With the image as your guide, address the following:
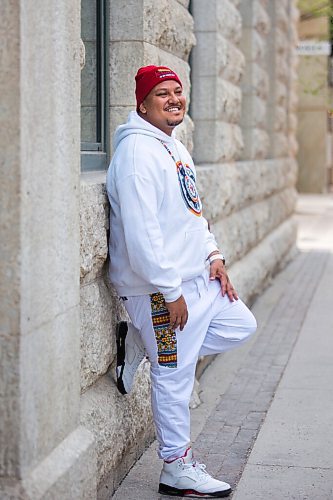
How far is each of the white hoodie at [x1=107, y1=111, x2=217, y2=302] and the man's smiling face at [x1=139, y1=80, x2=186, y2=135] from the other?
0.15ft

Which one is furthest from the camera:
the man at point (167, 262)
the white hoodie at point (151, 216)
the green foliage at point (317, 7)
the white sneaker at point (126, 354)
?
the green foliage at point (317, 7)

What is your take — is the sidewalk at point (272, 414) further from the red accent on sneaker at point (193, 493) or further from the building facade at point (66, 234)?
the building facade at point (66, 234)

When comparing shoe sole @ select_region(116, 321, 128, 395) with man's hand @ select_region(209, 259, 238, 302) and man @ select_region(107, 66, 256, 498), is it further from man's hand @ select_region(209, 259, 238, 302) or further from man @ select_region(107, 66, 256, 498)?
man's hand @ select_region(209, 259, 238, 302)

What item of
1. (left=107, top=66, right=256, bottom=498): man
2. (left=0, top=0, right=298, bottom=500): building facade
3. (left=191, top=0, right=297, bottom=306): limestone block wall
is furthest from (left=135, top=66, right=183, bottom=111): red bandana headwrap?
(left=191, top=0, right=297, bottom=306): limestone block wall

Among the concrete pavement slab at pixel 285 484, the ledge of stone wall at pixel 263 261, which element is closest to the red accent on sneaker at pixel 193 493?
the concrete pavement slab at pixel 285 484

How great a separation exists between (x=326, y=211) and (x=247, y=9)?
50.5 ft

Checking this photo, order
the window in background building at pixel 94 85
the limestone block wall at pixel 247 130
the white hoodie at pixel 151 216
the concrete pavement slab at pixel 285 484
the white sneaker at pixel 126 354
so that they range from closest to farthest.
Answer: the white hoodie at pixel 151 216, the concrete pavement slab at pixel 285 484, the white sneaker at pixel 126 354, the window in background building at pixel 94 85, the limestone block wall at pixel 247 130

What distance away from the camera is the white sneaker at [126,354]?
4812mm

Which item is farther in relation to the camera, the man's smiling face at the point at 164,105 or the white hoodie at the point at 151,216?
the man's smiling face at the point at 164,105

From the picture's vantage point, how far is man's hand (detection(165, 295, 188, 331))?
4.36 meters

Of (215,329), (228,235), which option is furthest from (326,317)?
(215,329)

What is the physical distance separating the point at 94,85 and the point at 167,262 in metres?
1.55

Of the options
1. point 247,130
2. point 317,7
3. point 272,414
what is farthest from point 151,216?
point 317,7

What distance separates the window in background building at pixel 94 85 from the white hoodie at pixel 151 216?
2.29 feet
